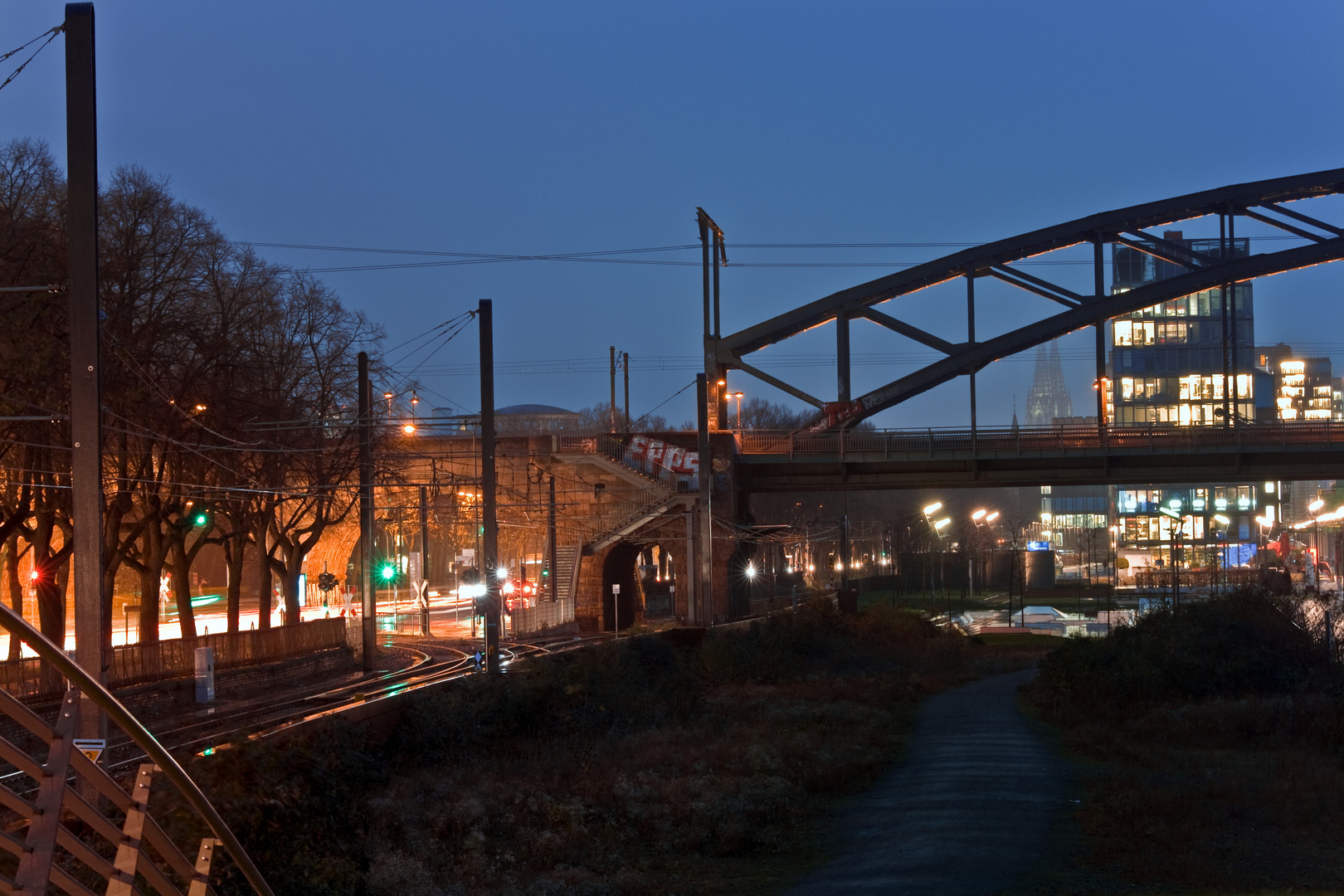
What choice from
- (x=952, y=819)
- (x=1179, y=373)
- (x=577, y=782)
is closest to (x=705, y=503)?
(x=577, y=782)

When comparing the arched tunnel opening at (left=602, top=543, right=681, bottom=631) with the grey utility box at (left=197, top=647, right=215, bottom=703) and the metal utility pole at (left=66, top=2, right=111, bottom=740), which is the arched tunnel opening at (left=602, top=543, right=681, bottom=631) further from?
the metal utility pole at (left=66, top=2, right=111, bottom=740)

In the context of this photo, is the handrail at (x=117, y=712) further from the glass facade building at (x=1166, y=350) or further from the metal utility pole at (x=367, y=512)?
the glass facade building at (x=1166, y=350)

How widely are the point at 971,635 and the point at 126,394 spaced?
38.9 meters

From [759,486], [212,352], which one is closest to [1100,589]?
[759,486]

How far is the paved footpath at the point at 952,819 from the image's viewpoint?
15.6 metres

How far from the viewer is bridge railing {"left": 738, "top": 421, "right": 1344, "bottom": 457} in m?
54.4

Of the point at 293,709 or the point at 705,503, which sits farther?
the point at 705,503

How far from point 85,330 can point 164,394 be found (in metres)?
18.9

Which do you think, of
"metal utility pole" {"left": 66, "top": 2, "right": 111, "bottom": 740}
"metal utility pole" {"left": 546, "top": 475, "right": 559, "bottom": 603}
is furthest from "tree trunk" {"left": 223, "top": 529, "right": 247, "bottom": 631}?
"metal utility pole" {"left": 66, "top": 2, "right": 111, "bottom": 740}

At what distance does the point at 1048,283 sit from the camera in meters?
67.5

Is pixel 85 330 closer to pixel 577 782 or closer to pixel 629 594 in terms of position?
pixel 577 782

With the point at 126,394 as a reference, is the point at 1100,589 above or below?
below

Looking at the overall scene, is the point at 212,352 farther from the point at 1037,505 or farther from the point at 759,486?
the point at 1037,505

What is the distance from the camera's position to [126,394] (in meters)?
29.6
